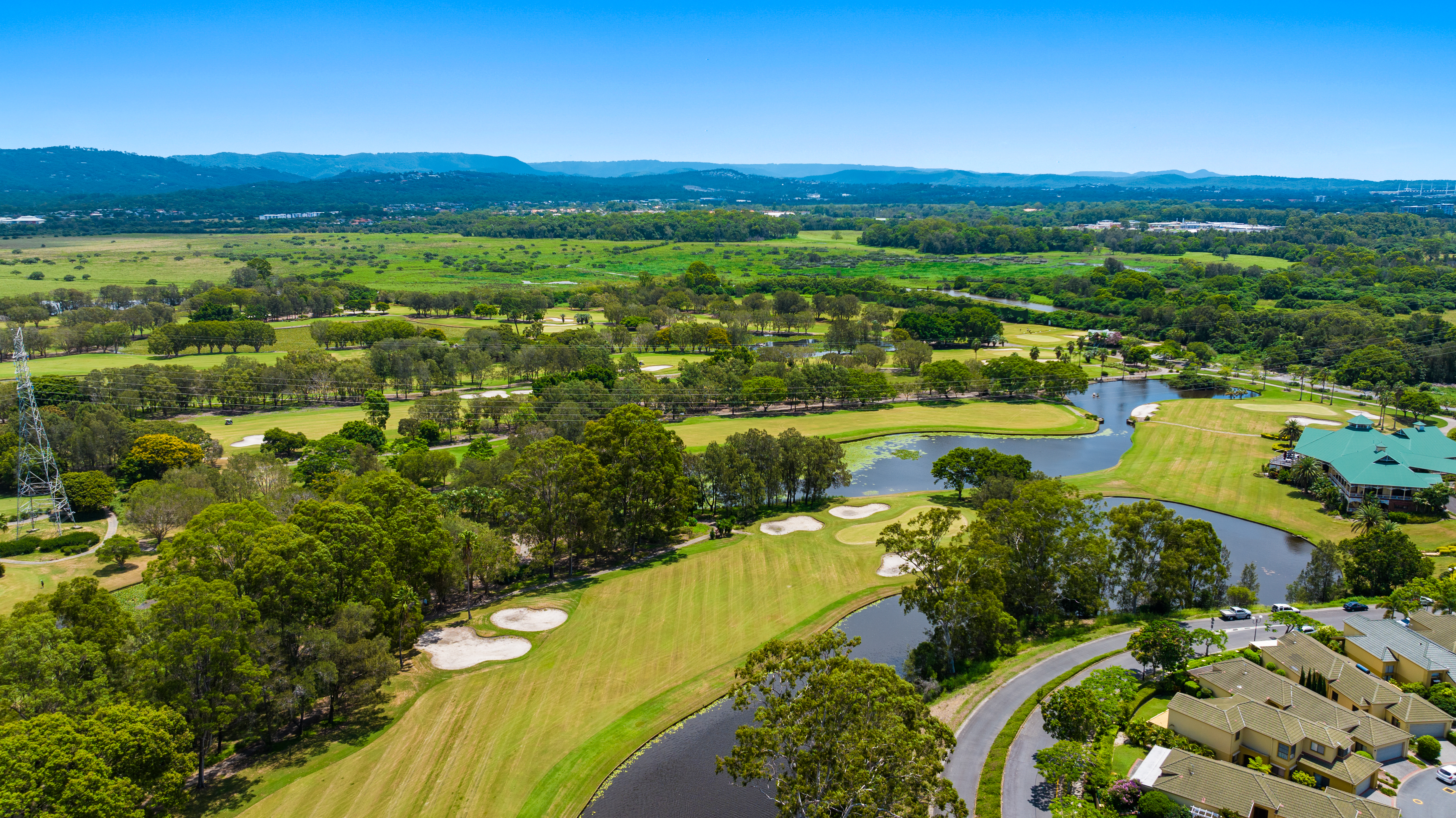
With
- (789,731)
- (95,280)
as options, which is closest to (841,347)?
(789,731)

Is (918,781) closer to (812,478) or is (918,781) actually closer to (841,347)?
(812,478)

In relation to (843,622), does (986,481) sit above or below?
above

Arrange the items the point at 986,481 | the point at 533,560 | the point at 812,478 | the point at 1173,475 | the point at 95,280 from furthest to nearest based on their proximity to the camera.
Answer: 1. the point at 95,280
2. the point at 1173,475
3. the point at 812,478
4. the point at 986,481
5. the point at 533,560

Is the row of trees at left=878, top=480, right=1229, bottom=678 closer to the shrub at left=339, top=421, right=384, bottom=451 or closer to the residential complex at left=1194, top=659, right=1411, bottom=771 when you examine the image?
the residential complex at left=1194, top=659, right=1411, bottom=771

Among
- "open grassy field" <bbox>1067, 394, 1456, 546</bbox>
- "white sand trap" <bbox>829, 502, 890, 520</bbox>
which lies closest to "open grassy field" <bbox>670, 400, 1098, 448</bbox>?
"open grassy field" <bbox>1067, 394, 1456, 546</bbox>

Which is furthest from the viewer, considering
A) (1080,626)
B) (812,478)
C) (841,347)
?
(841,347)

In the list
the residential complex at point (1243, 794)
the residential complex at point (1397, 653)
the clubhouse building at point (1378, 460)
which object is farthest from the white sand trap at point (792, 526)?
the clubhouse building at point (1378, 460)

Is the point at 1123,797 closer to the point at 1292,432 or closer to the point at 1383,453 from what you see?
the point at 1383,453
